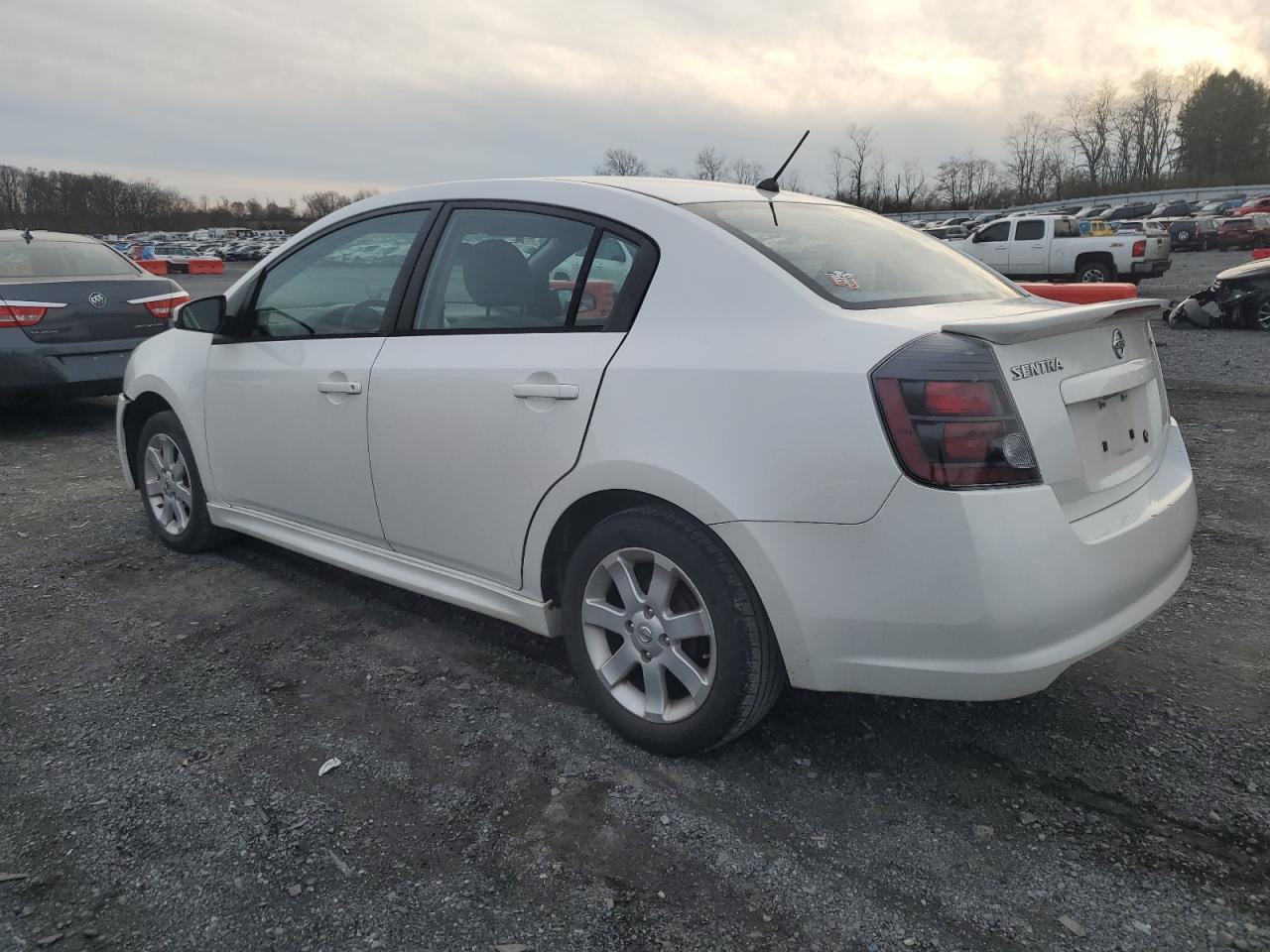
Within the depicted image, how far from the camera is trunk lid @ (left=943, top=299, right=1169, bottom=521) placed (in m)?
2.19

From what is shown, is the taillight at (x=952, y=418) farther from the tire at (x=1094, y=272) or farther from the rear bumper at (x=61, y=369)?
the tire at (x=1094, y=272)

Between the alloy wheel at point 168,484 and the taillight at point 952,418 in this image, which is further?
the alloy wheel at point 168,484

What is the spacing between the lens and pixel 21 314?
6.88m

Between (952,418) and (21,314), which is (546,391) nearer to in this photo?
(952,418)

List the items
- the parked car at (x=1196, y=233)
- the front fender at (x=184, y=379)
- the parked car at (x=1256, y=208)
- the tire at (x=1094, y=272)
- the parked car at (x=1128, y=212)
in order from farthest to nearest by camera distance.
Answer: the parked car at (x=1128, y=212), the parked car at (x=1256, y=208), the parked car at (x=1196, y=233), the tire at (x=1094, y=272), the front fender at (x=184, y=379)

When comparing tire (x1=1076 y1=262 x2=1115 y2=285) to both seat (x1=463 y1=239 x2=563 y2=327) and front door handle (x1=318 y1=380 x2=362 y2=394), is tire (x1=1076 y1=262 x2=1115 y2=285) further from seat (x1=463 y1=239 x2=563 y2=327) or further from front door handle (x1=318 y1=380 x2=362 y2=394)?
front door handle (x1=318 y1=380 x2=362 y2=394)

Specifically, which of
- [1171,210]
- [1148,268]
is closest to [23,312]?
[1148,268]

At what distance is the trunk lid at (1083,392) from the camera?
2191mm

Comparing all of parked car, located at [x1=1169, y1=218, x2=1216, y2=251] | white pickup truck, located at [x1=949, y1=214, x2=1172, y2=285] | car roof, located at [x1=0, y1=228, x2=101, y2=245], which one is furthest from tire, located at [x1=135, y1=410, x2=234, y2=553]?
parked car, located at [x1=1169, y1=218, x2=1216, y2=251]

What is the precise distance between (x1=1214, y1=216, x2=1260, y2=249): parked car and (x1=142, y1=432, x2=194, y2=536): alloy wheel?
131ft

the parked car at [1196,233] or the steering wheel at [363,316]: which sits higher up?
the parked car at [1196,233]

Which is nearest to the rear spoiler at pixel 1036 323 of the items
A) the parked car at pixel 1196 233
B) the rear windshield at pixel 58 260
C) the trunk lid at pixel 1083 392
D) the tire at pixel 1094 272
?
the trunk lid at pixel 1083 392

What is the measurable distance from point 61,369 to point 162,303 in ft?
3.25

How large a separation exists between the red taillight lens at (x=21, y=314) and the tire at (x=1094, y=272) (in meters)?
20.1
